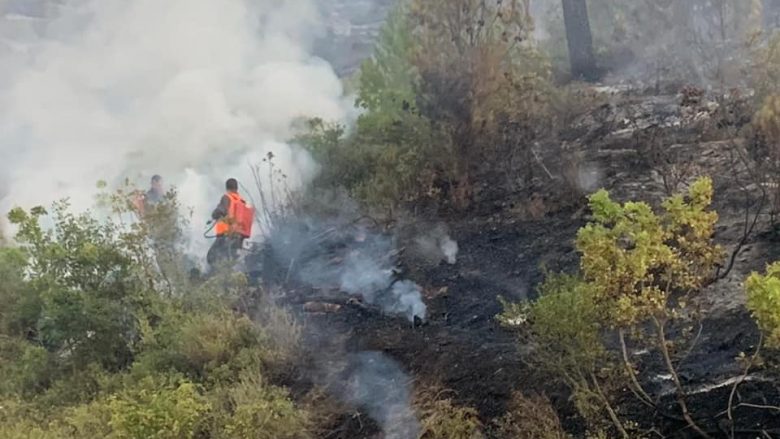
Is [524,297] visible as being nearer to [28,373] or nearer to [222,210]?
[222,210]

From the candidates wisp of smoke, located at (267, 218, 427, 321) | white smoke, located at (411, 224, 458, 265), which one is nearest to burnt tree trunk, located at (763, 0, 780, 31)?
white smoke, located at (411, 224, 458, 265)

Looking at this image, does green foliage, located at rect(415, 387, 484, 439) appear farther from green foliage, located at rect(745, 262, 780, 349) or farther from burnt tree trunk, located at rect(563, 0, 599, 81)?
burnt tree trunk, located at rect(563, 0, 599, 81)

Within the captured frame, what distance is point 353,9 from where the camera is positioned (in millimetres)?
22625

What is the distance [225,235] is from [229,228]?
0.32 ft

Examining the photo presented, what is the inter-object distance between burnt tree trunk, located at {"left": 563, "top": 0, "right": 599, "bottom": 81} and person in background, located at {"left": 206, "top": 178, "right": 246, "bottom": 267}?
21.1ft

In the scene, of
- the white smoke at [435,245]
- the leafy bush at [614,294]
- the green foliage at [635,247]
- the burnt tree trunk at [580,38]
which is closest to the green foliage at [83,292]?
the white smoke at [435,245]

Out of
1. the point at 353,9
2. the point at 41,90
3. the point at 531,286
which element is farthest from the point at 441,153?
the point at 353,9

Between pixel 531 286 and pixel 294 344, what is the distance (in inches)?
72.2

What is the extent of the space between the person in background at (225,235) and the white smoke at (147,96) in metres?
2.27

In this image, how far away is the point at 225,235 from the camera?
7.54 meters

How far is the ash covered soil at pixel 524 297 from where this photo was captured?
4039 mm

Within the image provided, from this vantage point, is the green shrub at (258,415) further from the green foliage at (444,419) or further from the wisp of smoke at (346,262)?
the wisp of smoke at (346,262)

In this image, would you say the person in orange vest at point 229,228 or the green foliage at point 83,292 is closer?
the green foliage at point 83,292

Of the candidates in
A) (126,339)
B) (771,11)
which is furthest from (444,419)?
(771,11)
